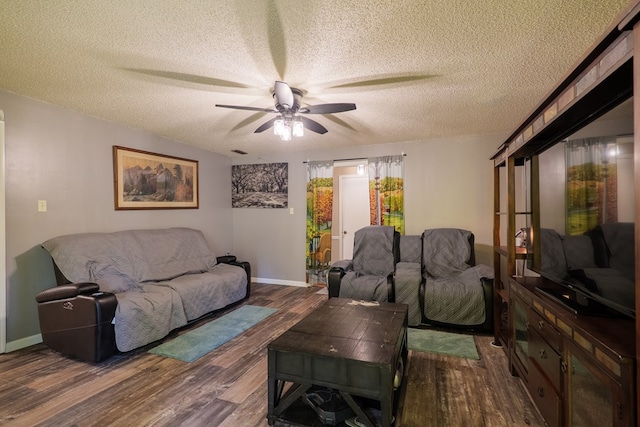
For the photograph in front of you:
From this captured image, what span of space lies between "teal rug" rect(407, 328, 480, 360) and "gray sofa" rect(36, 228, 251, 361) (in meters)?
2.35

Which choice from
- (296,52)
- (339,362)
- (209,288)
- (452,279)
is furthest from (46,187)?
(452,279)

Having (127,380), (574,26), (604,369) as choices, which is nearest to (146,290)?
(127,380)

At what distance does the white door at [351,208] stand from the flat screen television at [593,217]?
124 inches

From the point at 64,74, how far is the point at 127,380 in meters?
2.45

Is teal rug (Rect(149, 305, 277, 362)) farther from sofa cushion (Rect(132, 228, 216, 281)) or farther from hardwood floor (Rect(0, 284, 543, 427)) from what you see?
sofa cushion (Rect(132, 228, 216, 281))

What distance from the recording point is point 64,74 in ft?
7.29

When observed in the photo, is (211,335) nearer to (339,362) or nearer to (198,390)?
(198,390)

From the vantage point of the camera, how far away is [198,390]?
2033 millimetres

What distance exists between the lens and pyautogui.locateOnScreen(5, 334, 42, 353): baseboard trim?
2568mm

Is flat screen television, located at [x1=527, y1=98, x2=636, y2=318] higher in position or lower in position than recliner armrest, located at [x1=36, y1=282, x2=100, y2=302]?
higher

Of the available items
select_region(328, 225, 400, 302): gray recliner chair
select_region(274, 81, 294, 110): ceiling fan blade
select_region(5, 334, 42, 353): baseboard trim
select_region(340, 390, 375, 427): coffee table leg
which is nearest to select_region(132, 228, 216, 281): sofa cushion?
select_region(5, 334, 42, 353): baseboard trim

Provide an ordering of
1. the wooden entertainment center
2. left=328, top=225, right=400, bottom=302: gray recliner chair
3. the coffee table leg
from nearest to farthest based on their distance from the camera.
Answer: the wooden entertainment center < the coffee table leg < left=328, top=225, right=400, bottom=302: gray recliner chair

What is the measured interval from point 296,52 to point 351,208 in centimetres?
341

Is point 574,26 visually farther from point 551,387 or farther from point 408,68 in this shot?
point 551,387
